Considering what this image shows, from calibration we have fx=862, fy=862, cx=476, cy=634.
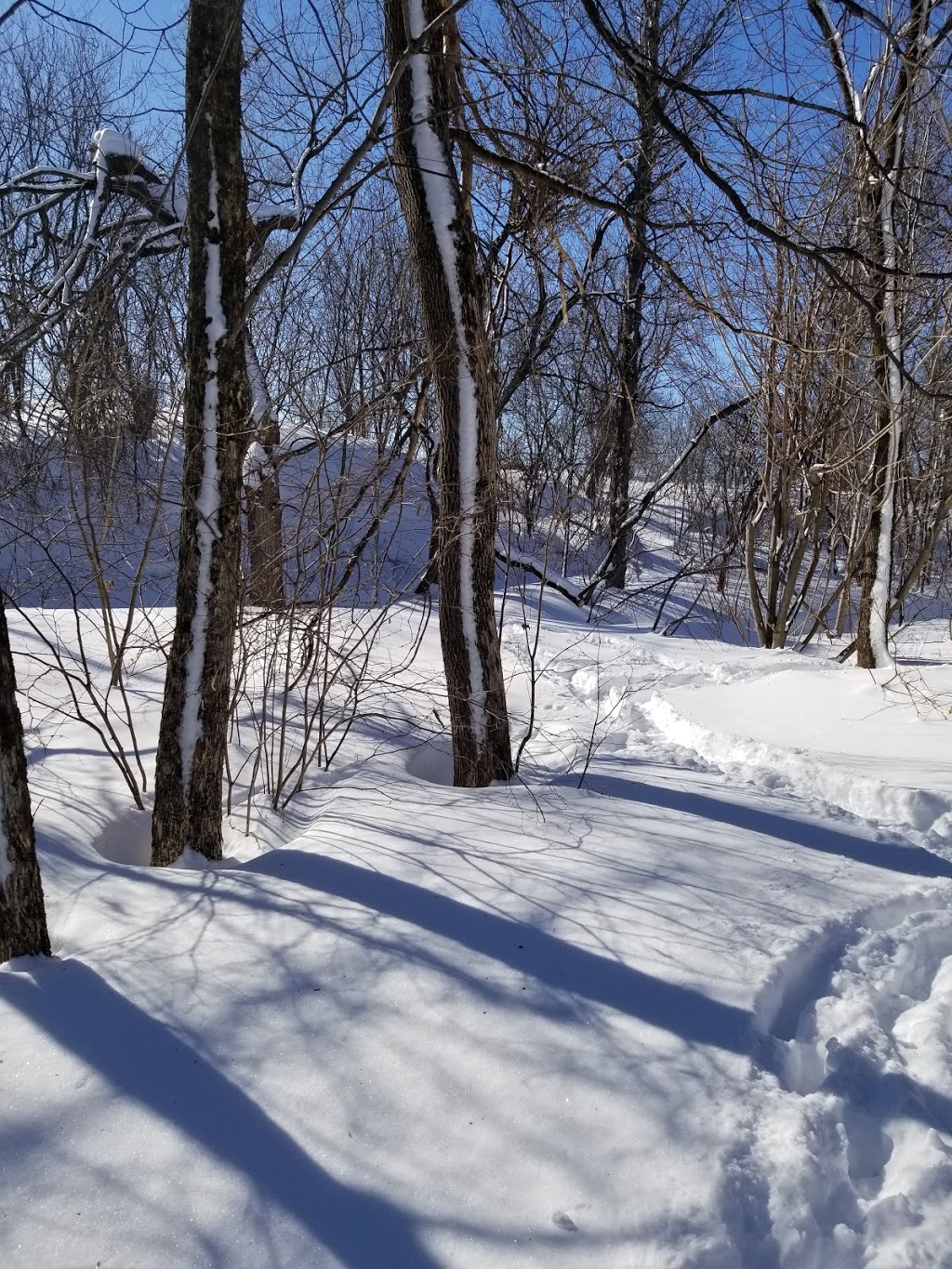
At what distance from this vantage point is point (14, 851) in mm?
2562

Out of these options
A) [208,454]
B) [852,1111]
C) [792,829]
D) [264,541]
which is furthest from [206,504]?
[852,1111]

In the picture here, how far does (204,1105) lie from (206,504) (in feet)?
7.41

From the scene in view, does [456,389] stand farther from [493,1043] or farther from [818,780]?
[493,1043]

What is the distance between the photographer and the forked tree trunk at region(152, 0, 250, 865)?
330 cm

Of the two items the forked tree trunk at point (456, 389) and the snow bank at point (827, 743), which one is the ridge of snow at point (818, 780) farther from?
the forked tree trunk at point (456, 389)

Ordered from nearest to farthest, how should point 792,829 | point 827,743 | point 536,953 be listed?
point 536,953
point 792,829
point 827,743

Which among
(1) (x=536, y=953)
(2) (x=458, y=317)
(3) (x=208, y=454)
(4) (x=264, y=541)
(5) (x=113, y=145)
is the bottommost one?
(1) (x=536, y=953)

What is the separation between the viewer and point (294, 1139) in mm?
1858

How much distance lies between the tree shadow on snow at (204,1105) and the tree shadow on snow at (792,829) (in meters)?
2.39

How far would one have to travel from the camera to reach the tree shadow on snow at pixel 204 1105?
1.65m

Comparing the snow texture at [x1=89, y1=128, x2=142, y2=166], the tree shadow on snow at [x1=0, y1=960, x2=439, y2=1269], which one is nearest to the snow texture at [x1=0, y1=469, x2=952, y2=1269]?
the tree shadow on snow at [x1=0, y1=960, x2=439, y2=1269]

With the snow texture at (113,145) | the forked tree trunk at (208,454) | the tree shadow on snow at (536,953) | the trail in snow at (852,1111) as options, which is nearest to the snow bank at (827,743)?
the trail in snow at (852,1111)

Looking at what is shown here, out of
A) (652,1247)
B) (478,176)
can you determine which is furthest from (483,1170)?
(478,176)

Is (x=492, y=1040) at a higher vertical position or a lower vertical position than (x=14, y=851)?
lower
